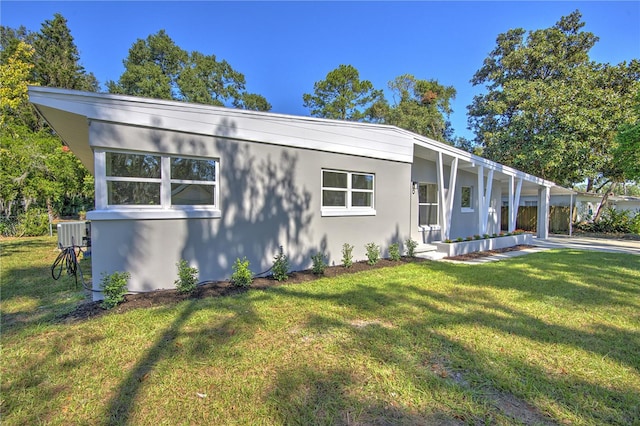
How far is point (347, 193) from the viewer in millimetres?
7992

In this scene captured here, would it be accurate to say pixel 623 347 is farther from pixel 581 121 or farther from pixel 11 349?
pixel 581 121

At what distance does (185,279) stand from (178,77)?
107 feet

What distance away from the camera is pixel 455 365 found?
2.98 meters

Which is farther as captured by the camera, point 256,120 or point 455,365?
point 256,120

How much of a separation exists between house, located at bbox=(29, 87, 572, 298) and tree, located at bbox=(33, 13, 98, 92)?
28.9 m

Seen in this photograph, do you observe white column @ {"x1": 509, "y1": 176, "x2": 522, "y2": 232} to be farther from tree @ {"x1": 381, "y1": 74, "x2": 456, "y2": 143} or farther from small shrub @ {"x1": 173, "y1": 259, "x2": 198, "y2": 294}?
tree @ {"x1": 381, "y1": 74, "x2": 456, "y2": 143}

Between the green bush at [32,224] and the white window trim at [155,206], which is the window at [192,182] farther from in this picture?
the green bush at [32,224]

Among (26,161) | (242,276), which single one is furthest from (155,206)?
(26,161)

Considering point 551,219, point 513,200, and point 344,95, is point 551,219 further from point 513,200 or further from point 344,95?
point 344,95

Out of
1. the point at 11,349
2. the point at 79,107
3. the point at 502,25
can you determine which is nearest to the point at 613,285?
the point at 11,349

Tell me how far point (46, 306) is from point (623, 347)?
314 inches

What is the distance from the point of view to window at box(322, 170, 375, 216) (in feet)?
25.0

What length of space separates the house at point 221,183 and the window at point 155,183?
17 millimetres

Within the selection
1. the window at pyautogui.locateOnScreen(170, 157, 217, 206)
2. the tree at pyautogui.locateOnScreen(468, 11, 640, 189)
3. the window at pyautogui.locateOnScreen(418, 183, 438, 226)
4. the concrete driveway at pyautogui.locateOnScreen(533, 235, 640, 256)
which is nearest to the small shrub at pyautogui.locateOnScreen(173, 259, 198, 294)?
the window at pyautogui.locateOnScreen(170, 157, 217, 206)
